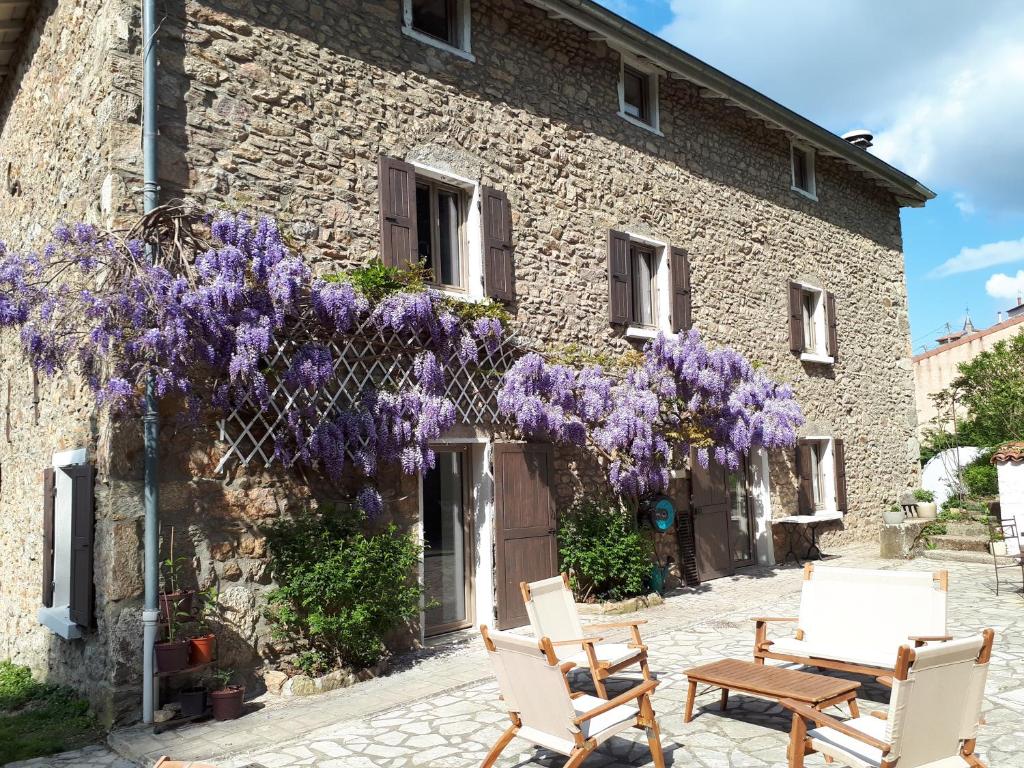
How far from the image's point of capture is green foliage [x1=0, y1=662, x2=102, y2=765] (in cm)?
437

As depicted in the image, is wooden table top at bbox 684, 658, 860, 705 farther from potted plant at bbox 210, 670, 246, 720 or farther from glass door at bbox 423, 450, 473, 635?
glass door at bbox 423, 450, 473, 635

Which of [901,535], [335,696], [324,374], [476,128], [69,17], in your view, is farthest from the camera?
[901,535]

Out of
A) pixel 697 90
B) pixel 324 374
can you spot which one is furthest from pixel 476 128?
pixel 697 90

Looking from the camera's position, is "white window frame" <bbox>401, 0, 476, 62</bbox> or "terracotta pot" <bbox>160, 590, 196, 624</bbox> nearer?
"terracotta pot" <bbox>160, 590, 196, 624</bbox>

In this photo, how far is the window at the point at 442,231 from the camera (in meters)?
6.80

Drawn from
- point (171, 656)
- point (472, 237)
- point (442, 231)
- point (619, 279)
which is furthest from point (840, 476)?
point (171, 656)

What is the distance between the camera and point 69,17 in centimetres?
607

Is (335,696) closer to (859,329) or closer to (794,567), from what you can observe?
(794,567)

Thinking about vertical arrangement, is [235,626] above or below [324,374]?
below

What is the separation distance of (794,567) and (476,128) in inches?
250

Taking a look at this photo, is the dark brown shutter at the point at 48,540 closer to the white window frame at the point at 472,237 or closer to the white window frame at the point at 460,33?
the white window frame at the point at 472,237

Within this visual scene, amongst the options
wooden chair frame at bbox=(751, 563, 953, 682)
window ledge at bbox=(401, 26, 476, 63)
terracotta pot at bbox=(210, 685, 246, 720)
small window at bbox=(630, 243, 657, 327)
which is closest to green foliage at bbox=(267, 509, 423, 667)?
terracotta pot at bbox=(210, 685, 246, 720)

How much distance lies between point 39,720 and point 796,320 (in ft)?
30.1

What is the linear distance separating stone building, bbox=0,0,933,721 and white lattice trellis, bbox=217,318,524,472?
0.50 feet
